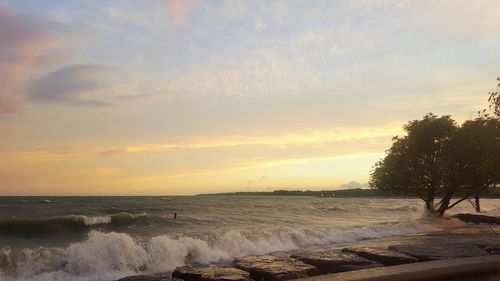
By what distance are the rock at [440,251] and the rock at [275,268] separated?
4.68ft

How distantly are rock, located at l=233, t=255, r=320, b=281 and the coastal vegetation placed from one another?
30410 millimetres

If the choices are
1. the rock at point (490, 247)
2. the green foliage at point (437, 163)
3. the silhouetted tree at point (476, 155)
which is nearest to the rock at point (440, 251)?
the rock at point (490, 247)

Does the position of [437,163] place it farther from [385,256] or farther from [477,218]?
[385,256]

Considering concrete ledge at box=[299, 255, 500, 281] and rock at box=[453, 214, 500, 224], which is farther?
rock at box=[453, 214, 500, 224]

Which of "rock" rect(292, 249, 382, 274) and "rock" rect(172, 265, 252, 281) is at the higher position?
"rock" rect(292, 249, 382, 274)

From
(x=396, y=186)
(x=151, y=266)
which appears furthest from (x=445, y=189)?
(x=151, y=266)

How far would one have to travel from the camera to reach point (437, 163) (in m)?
36.0

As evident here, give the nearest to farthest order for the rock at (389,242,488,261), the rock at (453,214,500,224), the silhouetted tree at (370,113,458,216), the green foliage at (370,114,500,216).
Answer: the rock at (389,242,488,261) < the rock at (453,214,500,224) < the green foliage at (370,114,500,216) < the silhouetted tree at (370,113,458,216)

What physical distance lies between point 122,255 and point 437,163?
2893cm

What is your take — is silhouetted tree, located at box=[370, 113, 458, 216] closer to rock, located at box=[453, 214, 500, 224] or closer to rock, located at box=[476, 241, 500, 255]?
rock, located at box=[453, 214, 500, 224]

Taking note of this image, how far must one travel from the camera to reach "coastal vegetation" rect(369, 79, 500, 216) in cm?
3338

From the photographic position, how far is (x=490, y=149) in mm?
30344

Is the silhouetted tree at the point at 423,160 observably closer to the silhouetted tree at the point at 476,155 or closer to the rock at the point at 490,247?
the silhouetted tree at the point at 476,155

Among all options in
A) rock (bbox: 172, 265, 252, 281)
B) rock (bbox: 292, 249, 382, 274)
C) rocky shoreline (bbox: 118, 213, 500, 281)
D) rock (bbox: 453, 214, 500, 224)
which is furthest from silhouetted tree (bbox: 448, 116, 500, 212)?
rock (bbox: 172, 265, 252, 281)
